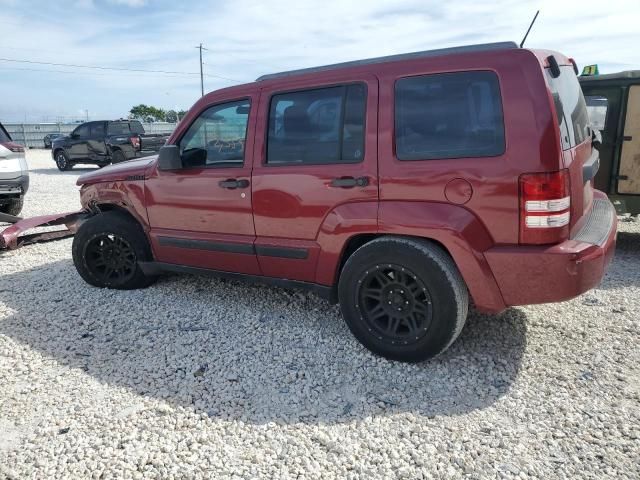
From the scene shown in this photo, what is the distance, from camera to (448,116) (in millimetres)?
2938

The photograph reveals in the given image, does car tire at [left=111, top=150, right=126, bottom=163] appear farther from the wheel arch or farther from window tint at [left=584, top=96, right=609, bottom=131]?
the wheel arch

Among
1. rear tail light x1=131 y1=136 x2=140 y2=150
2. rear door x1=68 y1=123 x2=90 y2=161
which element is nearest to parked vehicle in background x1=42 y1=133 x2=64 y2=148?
rear door x1=68 y1=123 x2=90 y2=161

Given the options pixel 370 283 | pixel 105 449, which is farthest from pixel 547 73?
pixel 105 449

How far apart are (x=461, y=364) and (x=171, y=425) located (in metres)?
1.86

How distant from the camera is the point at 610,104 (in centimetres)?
588

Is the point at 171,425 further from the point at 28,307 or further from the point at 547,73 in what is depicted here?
the point at 547,73

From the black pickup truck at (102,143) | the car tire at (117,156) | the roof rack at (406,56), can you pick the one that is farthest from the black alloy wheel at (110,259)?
the car tire at (117,156)

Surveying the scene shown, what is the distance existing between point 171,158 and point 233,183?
62cm

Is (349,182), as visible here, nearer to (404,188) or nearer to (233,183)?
(404,188)

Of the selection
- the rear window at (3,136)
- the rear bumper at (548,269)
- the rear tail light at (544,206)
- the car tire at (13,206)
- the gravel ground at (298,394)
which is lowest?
the gravel ground at (298,394)

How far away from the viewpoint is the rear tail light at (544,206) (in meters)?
2.69

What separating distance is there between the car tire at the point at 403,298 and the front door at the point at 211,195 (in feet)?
3.17

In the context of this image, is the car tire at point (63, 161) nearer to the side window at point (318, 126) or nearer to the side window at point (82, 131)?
the side window at point (82, 131)

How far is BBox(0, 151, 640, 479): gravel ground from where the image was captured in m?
2.38
